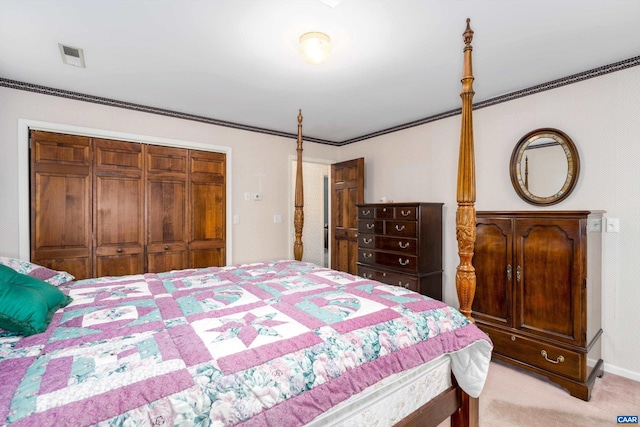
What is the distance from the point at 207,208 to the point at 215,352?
3140 mm

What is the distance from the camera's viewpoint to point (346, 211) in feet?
15.5

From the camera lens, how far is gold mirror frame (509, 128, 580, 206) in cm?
269

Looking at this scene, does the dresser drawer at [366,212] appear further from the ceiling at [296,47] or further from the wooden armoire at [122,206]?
the wooden armoire at [122,206]

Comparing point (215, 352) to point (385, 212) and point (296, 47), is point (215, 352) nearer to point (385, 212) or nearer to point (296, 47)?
point (296, 47)

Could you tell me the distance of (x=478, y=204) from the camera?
3385mm

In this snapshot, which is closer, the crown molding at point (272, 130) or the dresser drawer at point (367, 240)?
the crown molding at point (272, 130)

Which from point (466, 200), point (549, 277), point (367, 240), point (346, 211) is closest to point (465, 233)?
point (466, 200)

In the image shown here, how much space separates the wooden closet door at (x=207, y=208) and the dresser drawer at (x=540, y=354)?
3.20m

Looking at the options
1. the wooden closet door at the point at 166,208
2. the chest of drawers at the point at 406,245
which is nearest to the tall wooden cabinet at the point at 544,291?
the chest of drawers at the point at 406,245

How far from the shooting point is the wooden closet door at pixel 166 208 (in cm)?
359

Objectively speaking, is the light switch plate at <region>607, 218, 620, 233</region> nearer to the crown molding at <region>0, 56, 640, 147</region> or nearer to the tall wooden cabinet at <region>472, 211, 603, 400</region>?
the tall wooden cabinet at <region>472, 211, 603, 400</region>

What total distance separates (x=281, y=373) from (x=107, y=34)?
2497 millimetres

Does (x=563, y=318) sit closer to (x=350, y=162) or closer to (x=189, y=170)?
(x=350, y=162)

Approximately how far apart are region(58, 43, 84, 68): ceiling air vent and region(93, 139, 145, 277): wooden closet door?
973 millimetres
